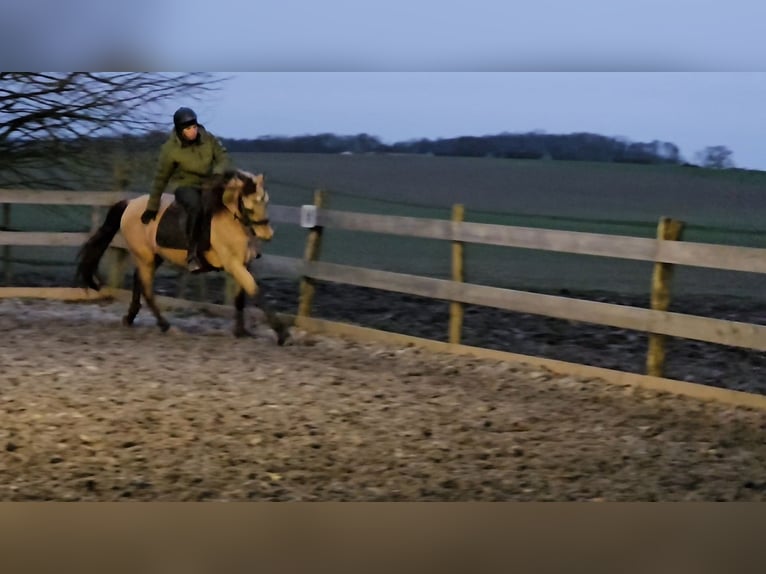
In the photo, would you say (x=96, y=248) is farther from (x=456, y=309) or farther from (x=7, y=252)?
(x=456, y=309)

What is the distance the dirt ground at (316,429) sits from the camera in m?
4.02

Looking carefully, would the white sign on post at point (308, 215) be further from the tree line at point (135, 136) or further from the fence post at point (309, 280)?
the tree line at point (135, 136)

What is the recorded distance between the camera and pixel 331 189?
4.73 m

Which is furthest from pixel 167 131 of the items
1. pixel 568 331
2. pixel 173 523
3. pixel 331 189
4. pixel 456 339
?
pixel 568 331

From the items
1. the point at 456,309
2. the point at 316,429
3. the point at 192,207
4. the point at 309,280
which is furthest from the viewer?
the point at 456,309

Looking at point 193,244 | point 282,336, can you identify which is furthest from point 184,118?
point 282,336

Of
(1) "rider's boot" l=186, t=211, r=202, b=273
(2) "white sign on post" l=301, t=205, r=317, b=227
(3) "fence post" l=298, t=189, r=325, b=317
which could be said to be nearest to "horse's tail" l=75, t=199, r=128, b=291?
(1) "rider's boot" l=186, t=211, r=202, b=273

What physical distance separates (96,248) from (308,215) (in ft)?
2.59

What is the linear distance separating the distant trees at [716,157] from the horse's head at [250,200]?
1.50 m

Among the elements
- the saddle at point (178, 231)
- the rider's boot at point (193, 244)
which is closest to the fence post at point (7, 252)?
the saddle at point (178, 231)

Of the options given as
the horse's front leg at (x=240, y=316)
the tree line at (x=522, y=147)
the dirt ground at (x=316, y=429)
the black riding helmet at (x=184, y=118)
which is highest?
the black riding helmet at (x=184, y=118)

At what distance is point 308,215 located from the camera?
5.07 m

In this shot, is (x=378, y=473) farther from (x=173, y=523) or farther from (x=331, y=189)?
(x=331, y=189)

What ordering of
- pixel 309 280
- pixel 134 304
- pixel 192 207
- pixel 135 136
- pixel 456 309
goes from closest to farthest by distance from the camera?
1. pixel 135 136
2. pixel 134 304
3. pixel 192 207
4. pixel 309 280
5. pixel 456 309
